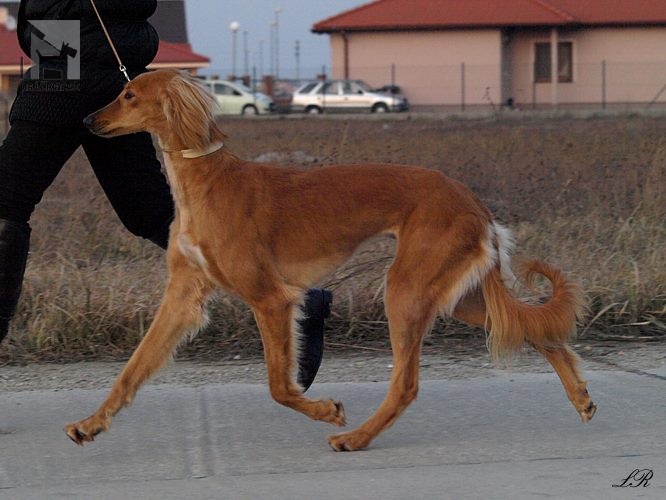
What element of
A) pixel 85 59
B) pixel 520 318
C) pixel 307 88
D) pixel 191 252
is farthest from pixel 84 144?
pixel 307 88

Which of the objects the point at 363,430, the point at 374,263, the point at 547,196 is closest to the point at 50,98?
the point at 363,430

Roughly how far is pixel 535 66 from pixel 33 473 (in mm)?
39272

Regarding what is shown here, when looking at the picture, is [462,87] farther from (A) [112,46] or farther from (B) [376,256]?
(A) [112,46]

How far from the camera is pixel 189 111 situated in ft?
14.2

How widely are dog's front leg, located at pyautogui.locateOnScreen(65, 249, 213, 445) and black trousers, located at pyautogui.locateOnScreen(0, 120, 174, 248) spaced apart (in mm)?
533

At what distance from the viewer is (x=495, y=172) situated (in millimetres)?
11180

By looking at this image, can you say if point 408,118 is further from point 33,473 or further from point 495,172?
point 33,473

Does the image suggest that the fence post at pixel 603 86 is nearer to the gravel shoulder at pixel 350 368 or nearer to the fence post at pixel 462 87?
the fence post at pixel 462 87

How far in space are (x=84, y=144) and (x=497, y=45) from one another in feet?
123

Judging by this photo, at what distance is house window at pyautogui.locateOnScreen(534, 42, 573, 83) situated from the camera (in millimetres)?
Result: 40969

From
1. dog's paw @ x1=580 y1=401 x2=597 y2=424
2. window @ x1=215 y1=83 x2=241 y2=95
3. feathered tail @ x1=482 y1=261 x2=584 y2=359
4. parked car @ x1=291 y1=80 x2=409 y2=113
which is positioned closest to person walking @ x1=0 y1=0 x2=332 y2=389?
feathered tail @ x1=482 y1=261 x2=584 y2=359

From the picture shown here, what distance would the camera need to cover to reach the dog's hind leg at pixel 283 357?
14.2 ft

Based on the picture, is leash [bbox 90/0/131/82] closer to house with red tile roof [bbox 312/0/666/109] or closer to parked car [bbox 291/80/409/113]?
parked car [bbox 291/80/409/113]

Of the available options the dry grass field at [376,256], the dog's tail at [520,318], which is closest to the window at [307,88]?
the dry grass field at [376,256]
